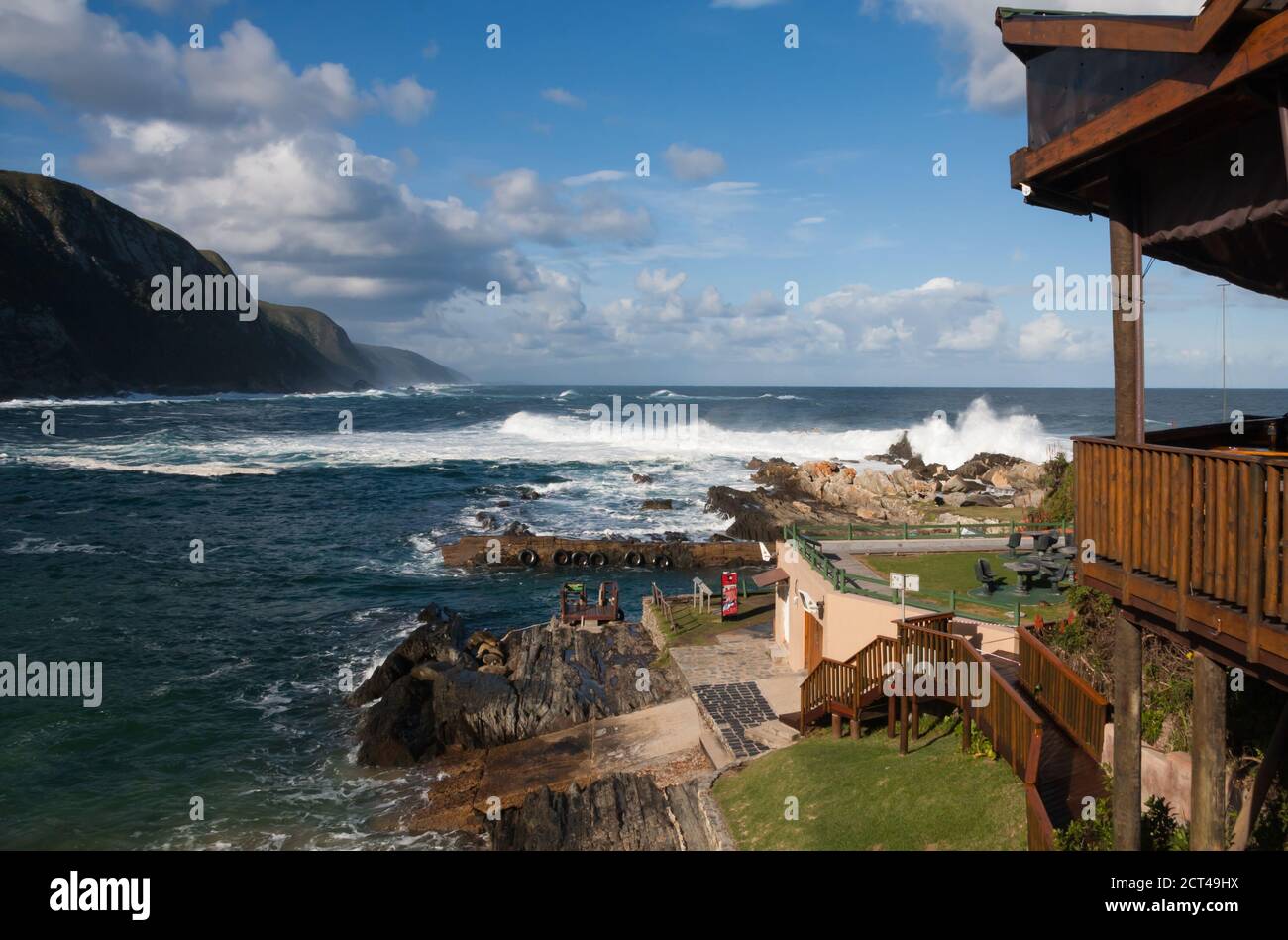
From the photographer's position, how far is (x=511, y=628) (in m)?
27.8

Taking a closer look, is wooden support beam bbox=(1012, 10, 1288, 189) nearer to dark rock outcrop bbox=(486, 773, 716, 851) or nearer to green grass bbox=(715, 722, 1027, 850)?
green grass bbox=(715, 722, 1027, 850)

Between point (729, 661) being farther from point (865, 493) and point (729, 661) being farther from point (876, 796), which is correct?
point (865, 493)

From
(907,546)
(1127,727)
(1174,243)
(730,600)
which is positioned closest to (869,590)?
(907,546)

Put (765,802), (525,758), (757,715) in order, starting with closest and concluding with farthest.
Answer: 1. (765,802)
2. (757,715)
3. (525,758)

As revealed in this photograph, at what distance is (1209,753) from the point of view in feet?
19.5

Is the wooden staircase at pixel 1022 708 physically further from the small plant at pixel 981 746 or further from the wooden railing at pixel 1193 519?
the wooden railing at pixel 1193 519

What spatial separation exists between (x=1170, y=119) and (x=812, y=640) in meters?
13.4

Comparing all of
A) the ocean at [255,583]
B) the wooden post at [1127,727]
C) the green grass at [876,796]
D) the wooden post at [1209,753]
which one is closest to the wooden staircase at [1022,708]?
the green grass at [876,796]

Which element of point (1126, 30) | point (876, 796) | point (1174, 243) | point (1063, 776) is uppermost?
point (1126, 30)

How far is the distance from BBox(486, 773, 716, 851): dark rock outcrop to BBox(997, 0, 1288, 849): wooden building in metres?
8.41

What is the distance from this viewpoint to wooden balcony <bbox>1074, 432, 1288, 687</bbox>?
5023 millimetres

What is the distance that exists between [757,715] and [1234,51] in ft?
46.9
